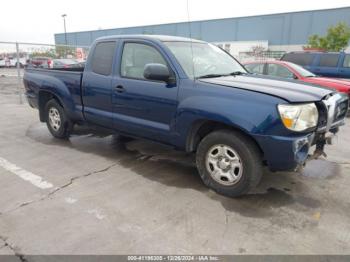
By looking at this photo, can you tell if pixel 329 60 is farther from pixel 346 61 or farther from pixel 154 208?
pixel 154 208

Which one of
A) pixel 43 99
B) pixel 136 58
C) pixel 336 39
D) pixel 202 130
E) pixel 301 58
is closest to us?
pixel 202 130

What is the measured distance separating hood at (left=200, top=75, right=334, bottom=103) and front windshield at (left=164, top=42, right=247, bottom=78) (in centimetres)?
26

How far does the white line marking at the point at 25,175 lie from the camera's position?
148 inches

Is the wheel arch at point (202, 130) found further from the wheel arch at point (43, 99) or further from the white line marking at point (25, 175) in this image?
the wheel arch at point (43, 99)

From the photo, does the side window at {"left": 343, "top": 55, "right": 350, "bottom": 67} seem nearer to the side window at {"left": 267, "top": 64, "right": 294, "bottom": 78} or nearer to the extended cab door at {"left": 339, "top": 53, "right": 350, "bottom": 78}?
the extended cab door at {"left": 339, "top": 53, "right": 350, "bottom": 78}

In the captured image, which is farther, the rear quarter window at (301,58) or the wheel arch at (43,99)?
the rear quarter window at (301,58)

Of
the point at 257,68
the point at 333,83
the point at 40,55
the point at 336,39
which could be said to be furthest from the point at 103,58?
the point at 336,39

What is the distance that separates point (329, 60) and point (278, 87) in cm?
871

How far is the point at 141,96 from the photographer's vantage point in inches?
158

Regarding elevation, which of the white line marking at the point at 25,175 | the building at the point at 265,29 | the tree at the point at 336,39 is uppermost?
the building at the point at 265,29

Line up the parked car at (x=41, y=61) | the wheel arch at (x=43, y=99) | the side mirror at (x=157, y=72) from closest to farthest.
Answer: the side mirror at (x=157, y=72), the wheel arch at (x=43, y=99), the parked car at (x=41, y=61)

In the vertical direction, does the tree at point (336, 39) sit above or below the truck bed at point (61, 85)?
above

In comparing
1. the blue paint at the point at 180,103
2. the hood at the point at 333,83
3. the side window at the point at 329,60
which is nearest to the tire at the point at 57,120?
the blue paint at the point at 180,103

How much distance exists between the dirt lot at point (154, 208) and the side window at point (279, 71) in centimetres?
396
